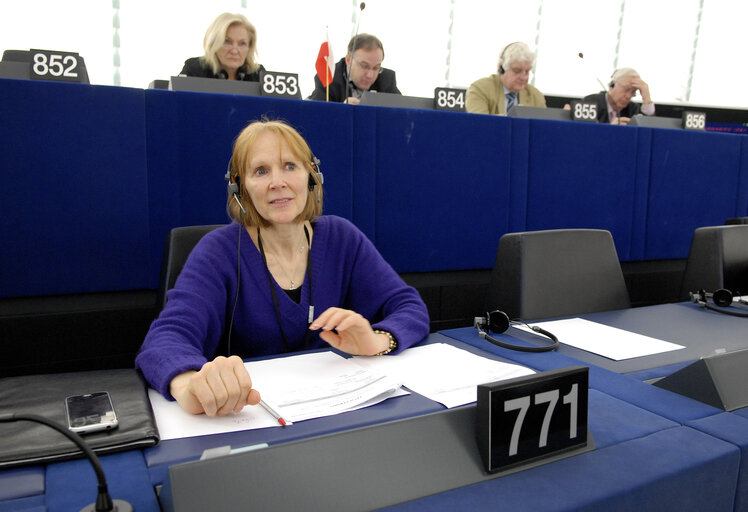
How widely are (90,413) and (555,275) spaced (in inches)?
48.4

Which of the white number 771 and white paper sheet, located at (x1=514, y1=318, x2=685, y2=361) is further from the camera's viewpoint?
white paper sheet, located at (x1=514, y1=318, x2=685, y2=361)

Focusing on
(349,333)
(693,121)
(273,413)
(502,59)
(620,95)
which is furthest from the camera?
(620,95)

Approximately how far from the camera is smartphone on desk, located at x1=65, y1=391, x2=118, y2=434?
642 millimetres

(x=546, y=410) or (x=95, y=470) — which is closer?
(x=95, y=470)

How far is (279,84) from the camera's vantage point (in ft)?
6.91

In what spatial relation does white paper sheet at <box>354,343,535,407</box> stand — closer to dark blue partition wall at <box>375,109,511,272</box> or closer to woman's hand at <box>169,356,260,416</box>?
woman's hand at <box>169,356,260,416</box>

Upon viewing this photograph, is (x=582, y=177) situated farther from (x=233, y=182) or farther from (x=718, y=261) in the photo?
(x=233, y=182)

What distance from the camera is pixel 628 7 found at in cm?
647

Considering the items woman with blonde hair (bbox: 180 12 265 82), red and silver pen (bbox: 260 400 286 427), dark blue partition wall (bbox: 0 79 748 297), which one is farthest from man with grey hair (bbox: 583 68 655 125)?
red and silver pen (bbox: 260 400 286 427)

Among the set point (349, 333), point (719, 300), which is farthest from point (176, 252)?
point (719, 300)

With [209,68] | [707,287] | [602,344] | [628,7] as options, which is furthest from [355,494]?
[628,7]

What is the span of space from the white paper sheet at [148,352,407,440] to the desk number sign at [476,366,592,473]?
0.22 metres

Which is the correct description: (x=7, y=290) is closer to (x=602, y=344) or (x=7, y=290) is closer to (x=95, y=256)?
(x=95, y=256)

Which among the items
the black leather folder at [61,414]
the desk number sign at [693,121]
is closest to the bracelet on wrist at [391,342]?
the black leather folder at [61,414]
